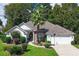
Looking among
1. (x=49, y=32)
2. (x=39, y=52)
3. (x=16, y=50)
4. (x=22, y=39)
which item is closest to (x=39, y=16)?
(x=49, y=32)

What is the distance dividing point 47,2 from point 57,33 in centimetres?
74

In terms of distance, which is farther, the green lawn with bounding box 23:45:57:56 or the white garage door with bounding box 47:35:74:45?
the white garage door with bounding box 47:35:74:45

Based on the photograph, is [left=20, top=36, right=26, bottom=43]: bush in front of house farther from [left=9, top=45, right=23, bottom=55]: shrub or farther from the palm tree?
the palm tree

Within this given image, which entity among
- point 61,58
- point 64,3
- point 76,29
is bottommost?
point 61,58

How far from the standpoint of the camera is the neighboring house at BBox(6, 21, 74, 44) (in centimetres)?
954

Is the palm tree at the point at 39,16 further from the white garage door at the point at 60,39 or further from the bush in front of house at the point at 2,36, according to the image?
the bush in front of house at the point at 2,36

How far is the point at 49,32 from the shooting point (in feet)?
31.6

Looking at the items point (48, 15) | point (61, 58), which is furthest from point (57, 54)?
point (48, 15)

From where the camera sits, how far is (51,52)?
9.48 meters

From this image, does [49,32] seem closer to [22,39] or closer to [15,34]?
[22,39]

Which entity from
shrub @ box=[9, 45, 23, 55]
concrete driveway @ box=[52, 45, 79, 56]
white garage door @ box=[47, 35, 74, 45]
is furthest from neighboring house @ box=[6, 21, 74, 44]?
shrub @ box=[9, 45, 23, 55]

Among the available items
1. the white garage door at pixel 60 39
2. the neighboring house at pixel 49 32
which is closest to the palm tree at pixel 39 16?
the neighboring house at pixel 49 32

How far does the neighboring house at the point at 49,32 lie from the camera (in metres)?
9.54

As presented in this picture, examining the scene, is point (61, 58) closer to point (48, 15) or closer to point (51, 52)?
point (51, 52)
